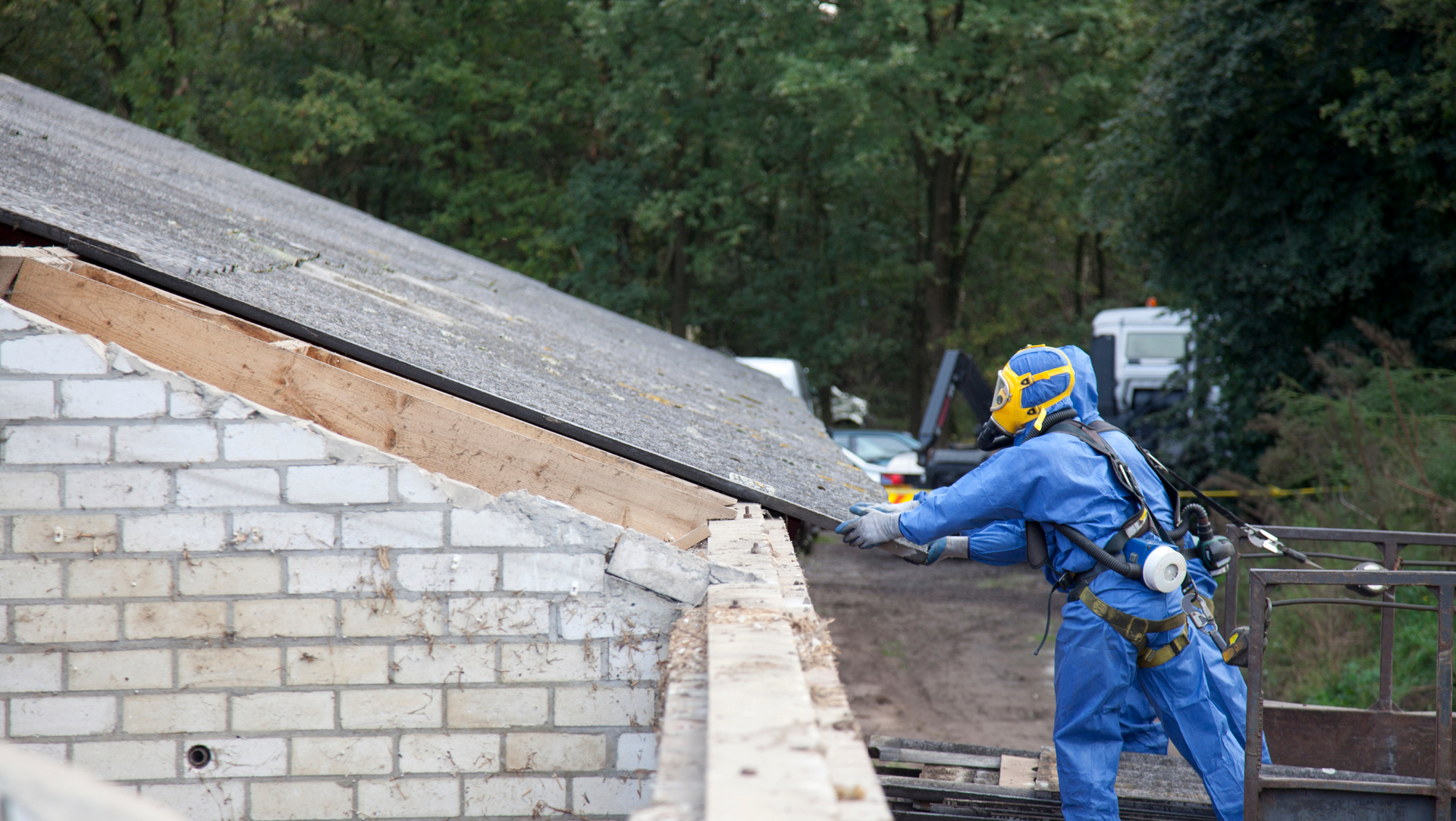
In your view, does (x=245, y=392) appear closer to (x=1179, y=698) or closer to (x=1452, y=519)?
(x=1179, y=698)

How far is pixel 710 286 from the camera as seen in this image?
23.8 meters

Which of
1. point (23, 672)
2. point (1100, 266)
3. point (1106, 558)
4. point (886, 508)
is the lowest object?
point (23, 672)

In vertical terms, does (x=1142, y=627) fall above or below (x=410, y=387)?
below

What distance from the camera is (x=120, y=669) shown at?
3.38m

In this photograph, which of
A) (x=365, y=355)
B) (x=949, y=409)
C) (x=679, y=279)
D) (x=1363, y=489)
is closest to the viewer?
(x=365, y=355)

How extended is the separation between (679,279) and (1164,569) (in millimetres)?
18652

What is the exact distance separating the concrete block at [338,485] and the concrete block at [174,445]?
0.84 feet

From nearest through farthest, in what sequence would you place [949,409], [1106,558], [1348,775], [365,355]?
[365,355] < [1106,558] < [1348,775] < [949,409]

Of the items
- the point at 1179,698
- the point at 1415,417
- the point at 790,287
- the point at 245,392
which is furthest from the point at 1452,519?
the point at 790,287

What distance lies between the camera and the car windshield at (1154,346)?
17734 mm

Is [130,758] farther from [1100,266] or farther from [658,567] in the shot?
[1100,266]

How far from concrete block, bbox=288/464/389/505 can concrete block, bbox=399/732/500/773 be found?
2.46ft

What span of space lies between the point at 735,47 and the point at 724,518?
1783 centimetres

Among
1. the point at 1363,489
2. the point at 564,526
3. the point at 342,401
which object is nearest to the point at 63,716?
the point at 342,401
